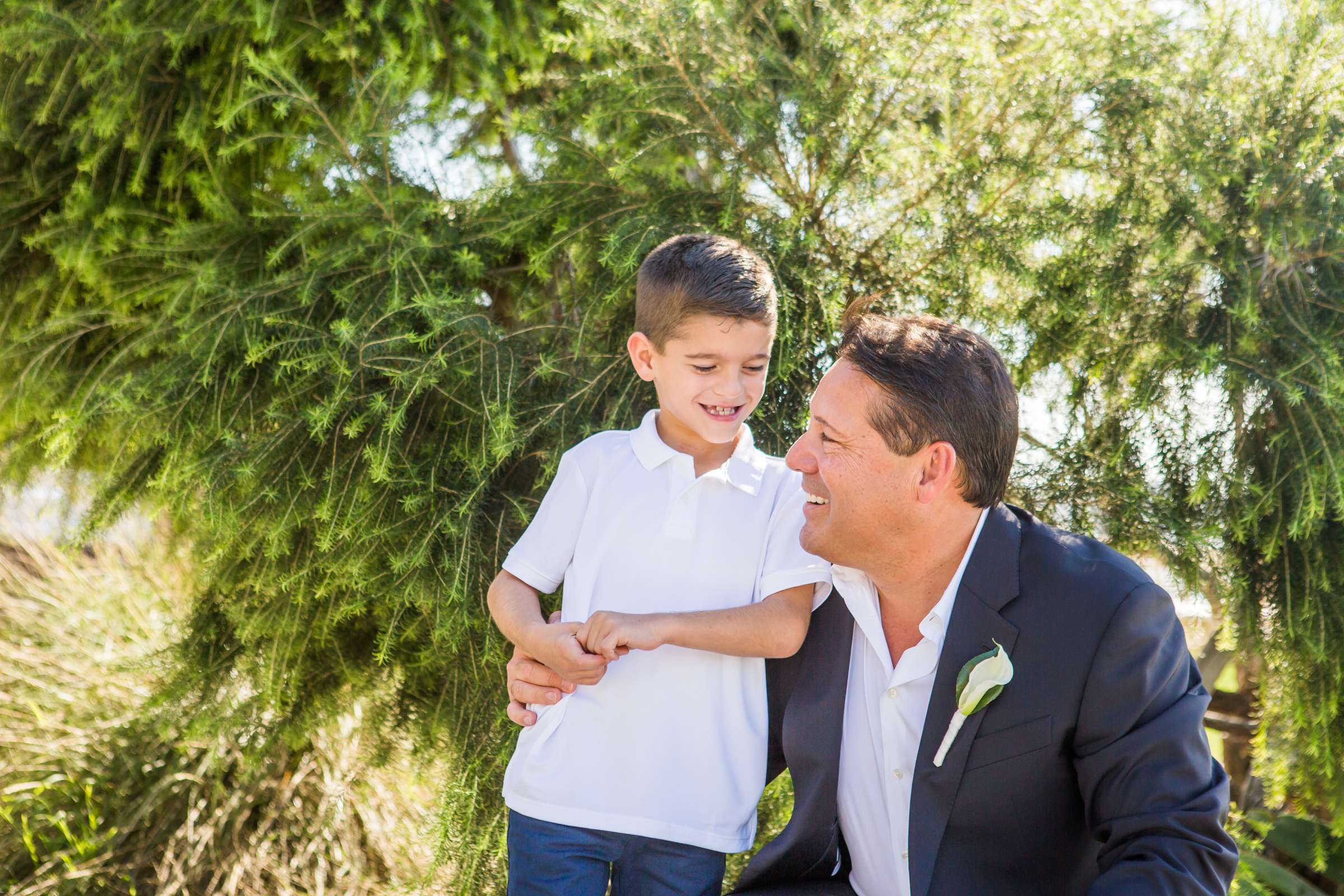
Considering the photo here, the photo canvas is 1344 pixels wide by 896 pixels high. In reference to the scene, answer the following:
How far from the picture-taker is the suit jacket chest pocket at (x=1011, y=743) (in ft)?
5.65

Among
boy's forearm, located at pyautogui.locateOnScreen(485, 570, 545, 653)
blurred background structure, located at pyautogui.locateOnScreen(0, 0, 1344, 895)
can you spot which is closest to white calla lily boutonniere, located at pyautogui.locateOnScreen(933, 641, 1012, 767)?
boy's forearm, located at pyautogui.locateOnScreen(485, 570, 545, 653)

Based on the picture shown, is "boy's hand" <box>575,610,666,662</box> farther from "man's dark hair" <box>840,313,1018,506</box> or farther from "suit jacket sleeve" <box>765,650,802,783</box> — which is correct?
"man's dark hair" <box>840,313,1018,506</box>

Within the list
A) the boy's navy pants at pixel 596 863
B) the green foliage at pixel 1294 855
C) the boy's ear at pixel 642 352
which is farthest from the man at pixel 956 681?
the green foliage at pixel 1294 855

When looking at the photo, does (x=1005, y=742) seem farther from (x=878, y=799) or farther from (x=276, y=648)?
(x=276, y=648)

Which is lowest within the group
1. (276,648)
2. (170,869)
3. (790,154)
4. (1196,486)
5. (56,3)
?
(170,869)

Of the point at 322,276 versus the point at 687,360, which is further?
the point at 322,276

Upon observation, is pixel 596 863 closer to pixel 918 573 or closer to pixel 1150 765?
pixel 918 573

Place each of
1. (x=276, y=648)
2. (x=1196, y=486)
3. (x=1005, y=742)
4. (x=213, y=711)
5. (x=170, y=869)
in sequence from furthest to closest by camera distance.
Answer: (x=170, y=869) → (x=213, y=711) → (x=276, y=648) → (x=1196, y=486) → (x=1005, y=742)

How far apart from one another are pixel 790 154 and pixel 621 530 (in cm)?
120

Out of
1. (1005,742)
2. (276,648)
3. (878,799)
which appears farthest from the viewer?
(276,648)

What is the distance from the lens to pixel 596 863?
1.83 metres

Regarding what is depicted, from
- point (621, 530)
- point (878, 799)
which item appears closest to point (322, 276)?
point (621, 530)

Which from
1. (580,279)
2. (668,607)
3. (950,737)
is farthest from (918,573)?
(580,279)

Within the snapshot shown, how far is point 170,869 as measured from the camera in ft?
12.0
